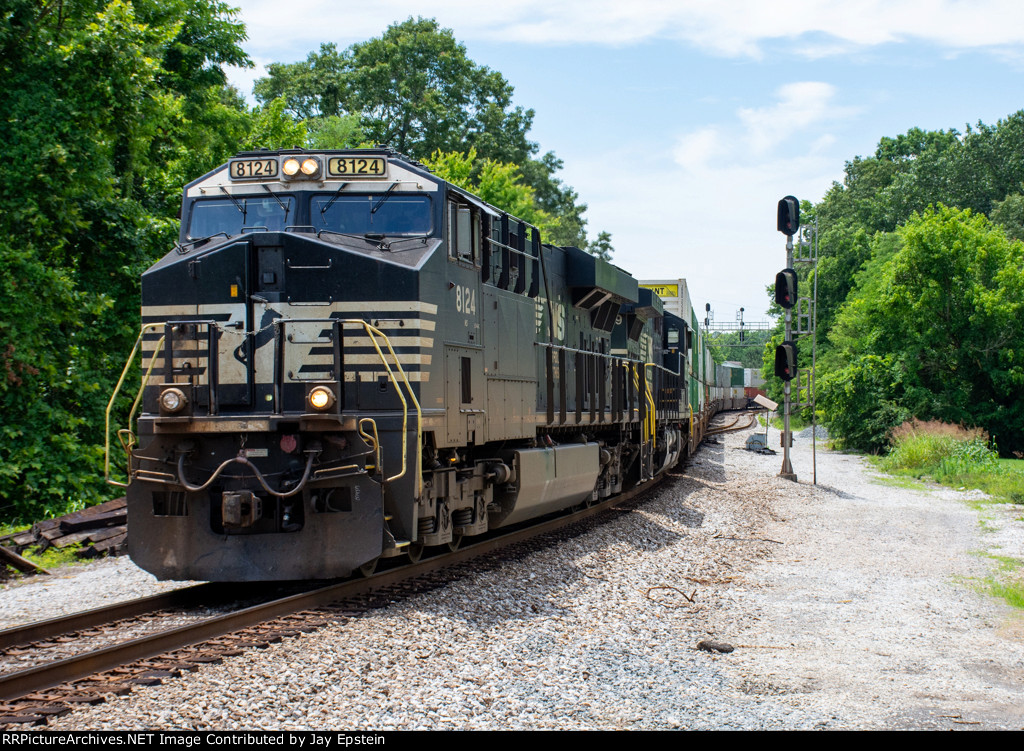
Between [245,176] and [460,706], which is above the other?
[245,176]

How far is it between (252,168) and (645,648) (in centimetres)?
525

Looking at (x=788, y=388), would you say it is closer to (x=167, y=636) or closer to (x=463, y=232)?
(x=463, y=232)

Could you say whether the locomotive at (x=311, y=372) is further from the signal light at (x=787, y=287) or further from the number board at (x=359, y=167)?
the signal light at (x=787, y=287)

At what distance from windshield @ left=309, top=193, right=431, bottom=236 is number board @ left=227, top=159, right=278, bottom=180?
0.49 meters

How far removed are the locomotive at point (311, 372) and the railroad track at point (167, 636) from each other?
0.95 feet

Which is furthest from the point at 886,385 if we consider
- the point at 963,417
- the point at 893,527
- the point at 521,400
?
the point at 521,400

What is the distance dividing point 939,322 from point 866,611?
2676cm

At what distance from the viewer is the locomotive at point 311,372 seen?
713 cm

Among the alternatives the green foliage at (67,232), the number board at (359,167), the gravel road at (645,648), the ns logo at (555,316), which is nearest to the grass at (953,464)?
the gravel road at (645,648)

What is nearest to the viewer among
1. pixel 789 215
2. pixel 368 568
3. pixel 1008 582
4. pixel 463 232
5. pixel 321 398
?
pixel 321 398


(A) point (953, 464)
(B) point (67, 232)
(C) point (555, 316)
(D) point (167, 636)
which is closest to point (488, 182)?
(A) point (953, 464)

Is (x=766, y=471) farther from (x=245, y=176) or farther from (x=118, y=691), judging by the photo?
(x=118, y=691)

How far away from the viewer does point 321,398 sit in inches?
279

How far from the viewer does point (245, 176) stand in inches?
325
